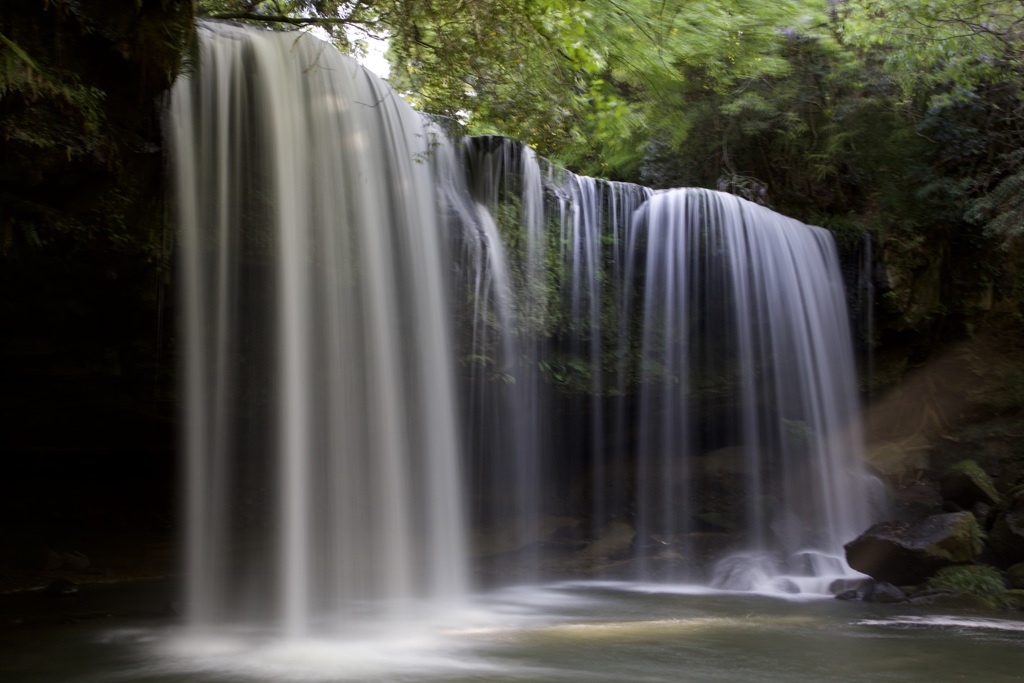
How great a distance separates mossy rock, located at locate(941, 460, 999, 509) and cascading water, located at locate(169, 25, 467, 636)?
324 inches

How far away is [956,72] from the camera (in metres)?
13.9

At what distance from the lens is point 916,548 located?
34.9ft

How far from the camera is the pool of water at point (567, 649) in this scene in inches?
247

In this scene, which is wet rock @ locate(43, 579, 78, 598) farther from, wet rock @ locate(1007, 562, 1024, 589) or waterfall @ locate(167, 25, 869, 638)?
wet rock @ locate(1007, 562, 1024, 589)

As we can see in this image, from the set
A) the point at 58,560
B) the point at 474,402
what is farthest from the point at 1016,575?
the point at 58,560

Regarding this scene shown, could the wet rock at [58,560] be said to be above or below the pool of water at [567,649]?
above

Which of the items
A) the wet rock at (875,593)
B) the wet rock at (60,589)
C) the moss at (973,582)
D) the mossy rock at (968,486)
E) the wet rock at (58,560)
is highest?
the mossy rock at (968,486)

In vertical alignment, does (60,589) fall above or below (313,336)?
below

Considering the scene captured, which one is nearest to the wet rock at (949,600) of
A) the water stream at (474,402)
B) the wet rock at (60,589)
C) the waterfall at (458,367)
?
the water stream at (474,402)

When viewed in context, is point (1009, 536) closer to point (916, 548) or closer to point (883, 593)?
point (916, 548)

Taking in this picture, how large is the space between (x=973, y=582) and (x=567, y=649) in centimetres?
576

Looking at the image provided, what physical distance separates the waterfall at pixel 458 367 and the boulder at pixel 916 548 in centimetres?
127

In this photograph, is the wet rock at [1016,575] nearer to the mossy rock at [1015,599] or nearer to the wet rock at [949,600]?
the mossy rock at [1015,599]

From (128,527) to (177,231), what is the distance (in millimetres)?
6066
